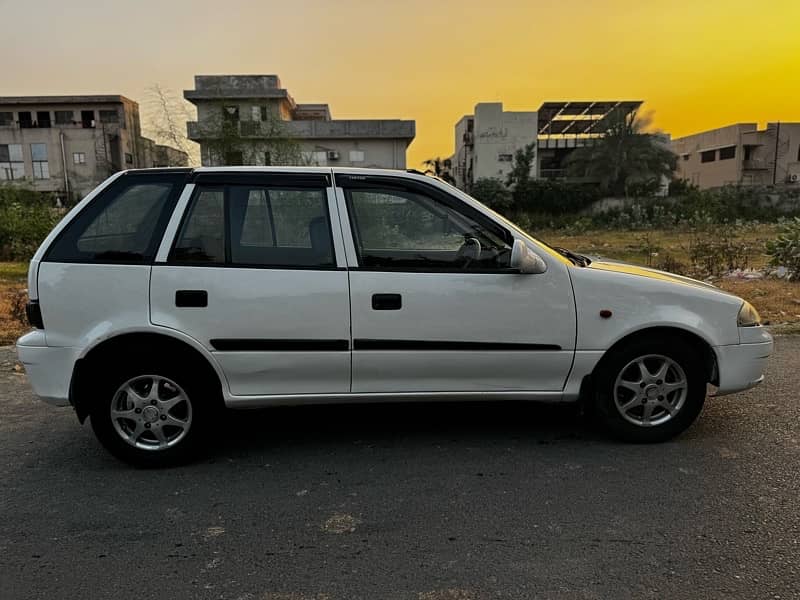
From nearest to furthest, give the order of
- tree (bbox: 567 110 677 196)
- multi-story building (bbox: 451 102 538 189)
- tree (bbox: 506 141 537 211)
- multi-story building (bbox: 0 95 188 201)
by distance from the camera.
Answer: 1. tree (bbox: 506 141 537 211)
2. tree (bbox: 567 110 677 196)
3. multi-story building (bbox: 451 102 538 189)
4. multi-story building (bbox: 0 95 188 201)

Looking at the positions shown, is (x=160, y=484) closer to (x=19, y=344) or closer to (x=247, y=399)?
(x=247, y=399)

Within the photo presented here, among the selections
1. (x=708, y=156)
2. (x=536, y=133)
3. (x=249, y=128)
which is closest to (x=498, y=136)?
(x=536, y=133)

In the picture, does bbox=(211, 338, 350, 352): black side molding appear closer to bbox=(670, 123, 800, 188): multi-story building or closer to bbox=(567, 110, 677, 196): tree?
bbox=(567, 110, 677, 196): tree

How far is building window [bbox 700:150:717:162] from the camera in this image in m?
63.4

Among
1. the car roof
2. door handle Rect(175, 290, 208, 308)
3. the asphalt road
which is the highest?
the car roof

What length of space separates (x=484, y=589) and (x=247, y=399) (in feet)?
6.11

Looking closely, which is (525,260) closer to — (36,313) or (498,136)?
(36,313)

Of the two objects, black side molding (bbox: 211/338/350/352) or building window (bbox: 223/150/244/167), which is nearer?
black side molding (bbox: 211/338/350/352)

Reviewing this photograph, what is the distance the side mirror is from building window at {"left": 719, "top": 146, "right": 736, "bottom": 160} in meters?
66.5

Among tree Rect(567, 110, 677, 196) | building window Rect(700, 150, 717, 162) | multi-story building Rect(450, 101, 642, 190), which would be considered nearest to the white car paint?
multi-story building Rect(450, 101, 642, 190)

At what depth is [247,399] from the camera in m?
3.66

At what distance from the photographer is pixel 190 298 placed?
11.5 ft

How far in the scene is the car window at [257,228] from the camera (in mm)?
3566

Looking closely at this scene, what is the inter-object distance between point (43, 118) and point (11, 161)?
16.9 ft
